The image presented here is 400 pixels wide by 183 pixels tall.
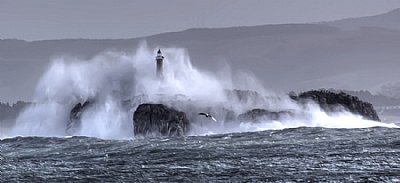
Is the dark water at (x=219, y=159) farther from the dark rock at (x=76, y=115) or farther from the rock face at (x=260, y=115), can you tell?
the dark rock at (x=76, y=115)

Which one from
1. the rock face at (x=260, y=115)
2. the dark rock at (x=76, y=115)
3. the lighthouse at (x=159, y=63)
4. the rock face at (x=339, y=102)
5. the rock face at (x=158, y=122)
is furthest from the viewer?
the lighthouse at (x=159, y=63)

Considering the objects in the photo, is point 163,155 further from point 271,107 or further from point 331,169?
point 271,107

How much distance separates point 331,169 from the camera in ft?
126

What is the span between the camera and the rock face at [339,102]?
88312mm

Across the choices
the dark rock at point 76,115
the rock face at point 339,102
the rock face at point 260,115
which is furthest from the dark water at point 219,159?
the rock face at point 339,102

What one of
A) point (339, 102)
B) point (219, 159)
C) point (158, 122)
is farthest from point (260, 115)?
point (219, 159)

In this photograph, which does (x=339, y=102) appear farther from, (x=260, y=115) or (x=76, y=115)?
(x=76, y=115)

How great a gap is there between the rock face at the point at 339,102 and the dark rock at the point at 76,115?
26613 millimetres

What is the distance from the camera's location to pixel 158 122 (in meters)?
75.4

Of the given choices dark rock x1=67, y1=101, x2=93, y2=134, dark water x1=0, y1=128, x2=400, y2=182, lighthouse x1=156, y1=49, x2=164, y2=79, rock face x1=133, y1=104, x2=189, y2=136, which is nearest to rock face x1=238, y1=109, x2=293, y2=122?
rock face x1=133, y1=104, x2=189, y2=136

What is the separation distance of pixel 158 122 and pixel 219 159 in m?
31.9

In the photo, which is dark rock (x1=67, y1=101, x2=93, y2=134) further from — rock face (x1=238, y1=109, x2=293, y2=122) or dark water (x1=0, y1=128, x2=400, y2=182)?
dark water (x1=0, y1=128, x2=400, y2=182)

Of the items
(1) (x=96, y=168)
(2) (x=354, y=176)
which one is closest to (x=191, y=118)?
(1) (x=96, y=168)

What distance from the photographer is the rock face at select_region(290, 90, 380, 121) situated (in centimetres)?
8831
